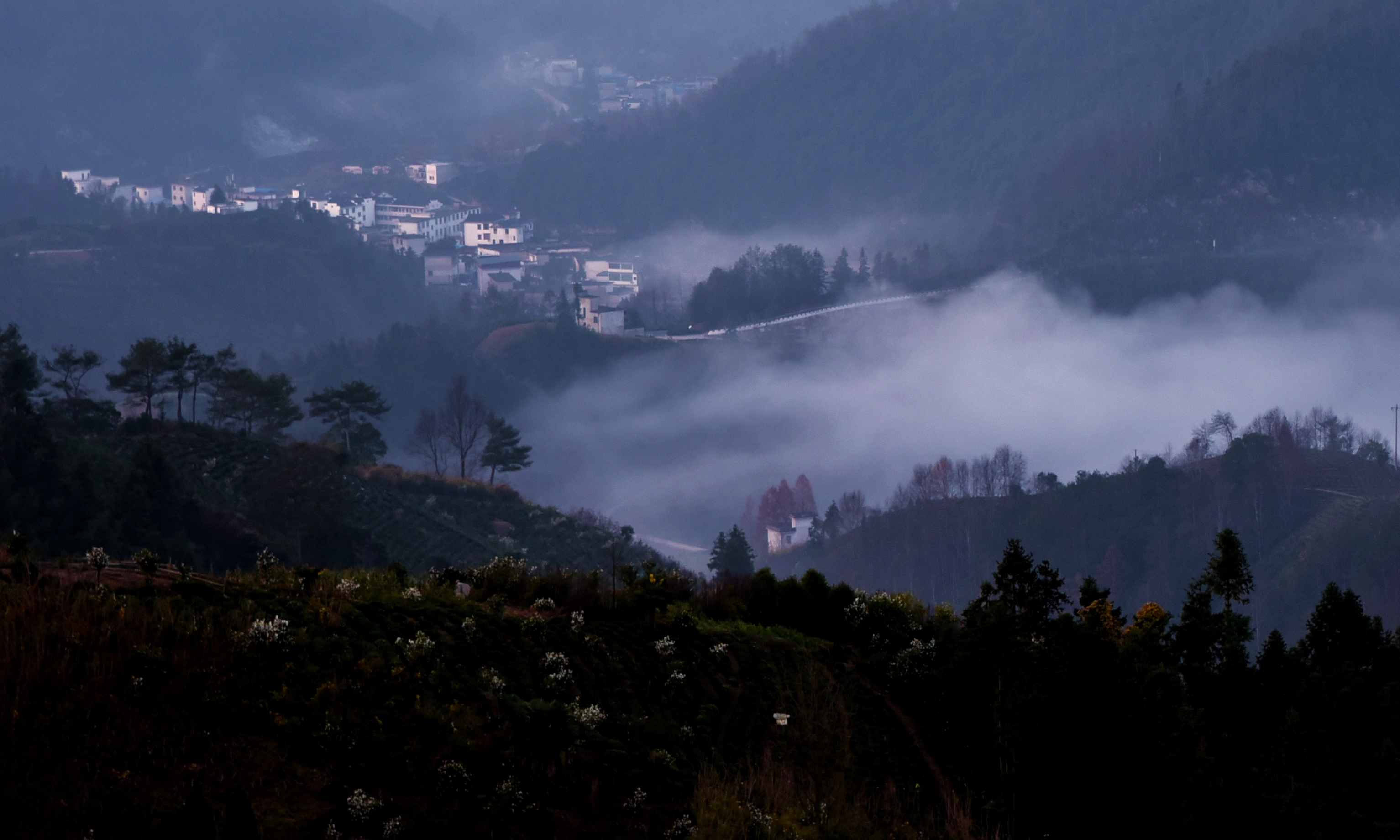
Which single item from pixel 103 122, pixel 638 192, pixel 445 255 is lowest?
pixel 445 255

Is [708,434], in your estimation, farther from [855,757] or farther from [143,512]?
[855,757]

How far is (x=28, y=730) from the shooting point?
6031 millimetres

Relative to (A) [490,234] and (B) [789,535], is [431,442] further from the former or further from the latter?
(A) [490,234]

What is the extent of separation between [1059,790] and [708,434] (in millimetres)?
94045

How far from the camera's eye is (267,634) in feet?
23.9

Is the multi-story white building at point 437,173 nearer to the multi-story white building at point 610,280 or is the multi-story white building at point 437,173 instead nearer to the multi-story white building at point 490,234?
the multi-story white building at point 490,234

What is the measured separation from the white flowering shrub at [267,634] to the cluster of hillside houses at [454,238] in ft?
361

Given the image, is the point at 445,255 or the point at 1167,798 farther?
the point at 445,255

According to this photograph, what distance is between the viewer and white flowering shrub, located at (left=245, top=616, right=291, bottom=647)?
23.8 feet

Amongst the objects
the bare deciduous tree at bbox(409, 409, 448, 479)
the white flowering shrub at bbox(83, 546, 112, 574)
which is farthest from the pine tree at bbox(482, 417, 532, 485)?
the white flowering shrub at bbox(83, 546, 112, 574)

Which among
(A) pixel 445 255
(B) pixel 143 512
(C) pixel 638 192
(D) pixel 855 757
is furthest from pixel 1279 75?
(D) pixel 855 757

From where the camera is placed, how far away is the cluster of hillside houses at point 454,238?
136125 millimetres

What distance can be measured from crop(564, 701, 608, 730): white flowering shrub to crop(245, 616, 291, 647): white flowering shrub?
1703mm

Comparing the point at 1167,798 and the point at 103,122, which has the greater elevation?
the point at 103,122
